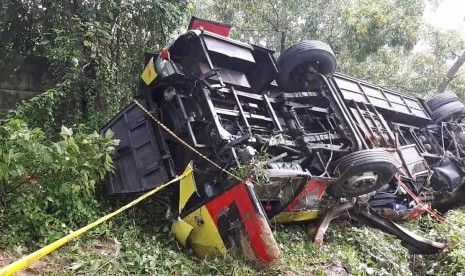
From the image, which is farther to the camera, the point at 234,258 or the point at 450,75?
the point at 450,75

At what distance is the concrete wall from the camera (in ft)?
18.1

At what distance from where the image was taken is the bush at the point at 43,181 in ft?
10.7

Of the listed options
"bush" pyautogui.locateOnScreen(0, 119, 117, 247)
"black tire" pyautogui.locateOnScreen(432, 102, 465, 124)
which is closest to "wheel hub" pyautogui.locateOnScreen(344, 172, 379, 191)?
"bush" pyautogui.locateOnScreen(0, 119, 117, 247)

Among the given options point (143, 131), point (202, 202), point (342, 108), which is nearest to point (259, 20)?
point (342, 108)

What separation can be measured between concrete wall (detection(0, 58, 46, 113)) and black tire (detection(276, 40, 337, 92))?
3387 mm

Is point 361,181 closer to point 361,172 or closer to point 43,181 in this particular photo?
point 361,172

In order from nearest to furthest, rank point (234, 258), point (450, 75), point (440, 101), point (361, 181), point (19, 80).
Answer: point (234, 258) < point (361, 181) < point (19, 80) < point (440, 101) < point (450, 75)

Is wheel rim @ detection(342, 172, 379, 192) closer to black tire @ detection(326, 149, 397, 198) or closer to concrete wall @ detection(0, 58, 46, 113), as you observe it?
black tire @ detection(326, 149, 397, 198)

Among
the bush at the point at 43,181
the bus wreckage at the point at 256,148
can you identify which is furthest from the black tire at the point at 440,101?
the bush at the point at 43,181

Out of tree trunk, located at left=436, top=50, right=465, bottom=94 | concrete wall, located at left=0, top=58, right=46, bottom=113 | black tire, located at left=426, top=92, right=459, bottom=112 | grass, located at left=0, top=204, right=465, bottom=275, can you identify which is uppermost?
concrete wall, located at left=0, top=58, right=46, bottom=113

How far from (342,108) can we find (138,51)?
3.02 metres

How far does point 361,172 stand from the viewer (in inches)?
170

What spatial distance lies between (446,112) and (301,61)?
3.67m

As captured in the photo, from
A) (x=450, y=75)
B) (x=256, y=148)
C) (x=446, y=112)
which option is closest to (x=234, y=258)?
(x=256, y=148)
